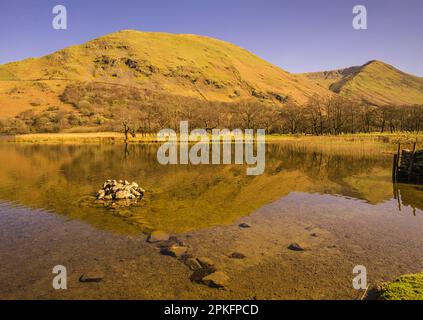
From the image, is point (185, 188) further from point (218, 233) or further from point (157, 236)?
point (157, 236)

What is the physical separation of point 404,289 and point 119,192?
21211mm

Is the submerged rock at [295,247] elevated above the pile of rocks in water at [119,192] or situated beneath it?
situated beneath

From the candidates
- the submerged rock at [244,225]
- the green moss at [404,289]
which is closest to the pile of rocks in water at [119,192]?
the submerged rock at [244,225]

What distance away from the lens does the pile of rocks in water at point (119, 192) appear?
26.3 metres

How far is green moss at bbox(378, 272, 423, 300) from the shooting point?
32.9 feet

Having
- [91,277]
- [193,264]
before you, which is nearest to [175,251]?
[193,264]

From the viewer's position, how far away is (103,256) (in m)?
15.3

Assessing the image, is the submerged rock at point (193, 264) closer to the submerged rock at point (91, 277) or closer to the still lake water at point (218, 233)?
the still lake water at point (218, 233)

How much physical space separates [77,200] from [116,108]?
14081 cm

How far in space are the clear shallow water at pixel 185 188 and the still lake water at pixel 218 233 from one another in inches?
5.7

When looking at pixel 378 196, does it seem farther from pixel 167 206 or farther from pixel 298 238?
pixel 167 206

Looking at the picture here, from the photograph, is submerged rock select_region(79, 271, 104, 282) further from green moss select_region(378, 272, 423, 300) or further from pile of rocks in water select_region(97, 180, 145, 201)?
pile of rocks in water select_region(97, 180, 145, 201)
